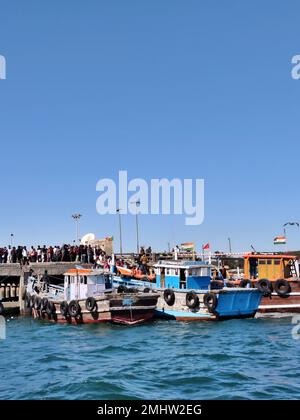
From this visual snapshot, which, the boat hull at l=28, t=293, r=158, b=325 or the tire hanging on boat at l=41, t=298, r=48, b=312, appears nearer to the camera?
the boat hull at l=28, t=293, r=158, b=325

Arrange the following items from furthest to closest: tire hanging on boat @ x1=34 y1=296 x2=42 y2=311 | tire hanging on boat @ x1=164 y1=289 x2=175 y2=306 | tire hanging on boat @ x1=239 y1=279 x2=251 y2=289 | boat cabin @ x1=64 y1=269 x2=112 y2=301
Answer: tire hanging on boat @ x1=34 y1=296 x2=42 y2=311 → tire hanging on boat @ x1=239 y1=279 x2=251 y2=289 → tire hanging on boat @ x1=164 y1=289 x2=175 y2=306 → boat cabin @ x1=64 y1=269 x2=112 y2=301

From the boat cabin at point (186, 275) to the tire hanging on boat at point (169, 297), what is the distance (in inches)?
44.9

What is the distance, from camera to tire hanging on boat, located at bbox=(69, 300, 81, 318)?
31625 mm

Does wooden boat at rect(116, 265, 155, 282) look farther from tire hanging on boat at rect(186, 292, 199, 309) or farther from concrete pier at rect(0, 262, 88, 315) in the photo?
tire hanging on boat at rect(186, 292, 199, 309)

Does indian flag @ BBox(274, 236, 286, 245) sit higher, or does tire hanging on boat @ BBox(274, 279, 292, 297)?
indian flag @ BBox(274, 236, 286, 245)

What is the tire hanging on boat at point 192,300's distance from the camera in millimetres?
32388

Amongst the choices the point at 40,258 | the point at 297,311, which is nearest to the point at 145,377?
the point at 297,311

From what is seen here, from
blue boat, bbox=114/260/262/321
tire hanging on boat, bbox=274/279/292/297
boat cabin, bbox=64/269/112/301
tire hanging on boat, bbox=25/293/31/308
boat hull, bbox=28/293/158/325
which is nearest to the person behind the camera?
boat hull, bbox=28/293/158/325

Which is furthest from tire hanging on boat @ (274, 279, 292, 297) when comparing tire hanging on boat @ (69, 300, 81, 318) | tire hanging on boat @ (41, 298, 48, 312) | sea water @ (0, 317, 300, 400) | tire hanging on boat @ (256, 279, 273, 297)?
tire hanging on boat @ (41, 298, 48, 312)

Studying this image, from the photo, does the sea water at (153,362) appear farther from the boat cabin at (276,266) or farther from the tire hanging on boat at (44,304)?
the boat cabin at (276,266)

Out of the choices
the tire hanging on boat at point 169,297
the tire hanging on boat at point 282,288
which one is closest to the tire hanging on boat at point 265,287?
the tire hanging on boat at point 282,288

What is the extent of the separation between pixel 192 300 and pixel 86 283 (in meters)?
6.36

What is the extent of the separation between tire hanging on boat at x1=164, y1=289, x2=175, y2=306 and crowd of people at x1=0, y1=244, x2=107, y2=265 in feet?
35.5

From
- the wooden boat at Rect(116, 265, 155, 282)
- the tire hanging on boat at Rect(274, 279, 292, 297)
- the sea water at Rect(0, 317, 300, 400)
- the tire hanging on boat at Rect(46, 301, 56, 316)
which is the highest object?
the wooden boat at Rect(116, 265, 155, 282)
